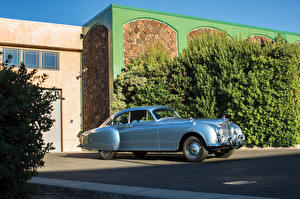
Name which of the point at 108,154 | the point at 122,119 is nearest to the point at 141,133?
the point at 122,119

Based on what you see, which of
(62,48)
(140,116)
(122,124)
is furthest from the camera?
(62,48)

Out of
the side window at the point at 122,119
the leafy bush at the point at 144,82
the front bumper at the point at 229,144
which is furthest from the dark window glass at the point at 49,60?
the front bumper at the point at 229,144

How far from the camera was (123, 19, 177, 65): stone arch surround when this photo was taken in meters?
20.4

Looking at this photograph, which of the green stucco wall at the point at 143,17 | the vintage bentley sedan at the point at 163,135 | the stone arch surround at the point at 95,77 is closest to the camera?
the vintage bentley sedan at the point at 163,135

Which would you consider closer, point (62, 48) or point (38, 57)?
point (38, 57)

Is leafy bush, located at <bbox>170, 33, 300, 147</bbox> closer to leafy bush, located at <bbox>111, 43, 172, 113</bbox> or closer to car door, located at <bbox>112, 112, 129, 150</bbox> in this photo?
leafy bush, located at <bbox>111, 43, 172, 113</bbox>

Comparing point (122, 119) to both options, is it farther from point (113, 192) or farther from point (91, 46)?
point (91, 46)

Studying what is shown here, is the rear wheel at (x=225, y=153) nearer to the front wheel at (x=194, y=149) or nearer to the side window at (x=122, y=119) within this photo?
the front wheel at (x=194, y=149)

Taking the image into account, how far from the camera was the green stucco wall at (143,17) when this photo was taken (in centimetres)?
1992

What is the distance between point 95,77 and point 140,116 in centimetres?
1051

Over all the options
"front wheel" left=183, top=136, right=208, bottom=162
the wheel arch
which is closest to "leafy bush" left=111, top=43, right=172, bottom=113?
the wheel arch

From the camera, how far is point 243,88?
47.3ft

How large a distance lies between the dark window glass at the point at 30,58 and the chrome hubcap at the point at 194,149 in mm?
16135

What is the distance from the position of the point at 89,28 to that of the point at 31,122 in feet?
64.8
